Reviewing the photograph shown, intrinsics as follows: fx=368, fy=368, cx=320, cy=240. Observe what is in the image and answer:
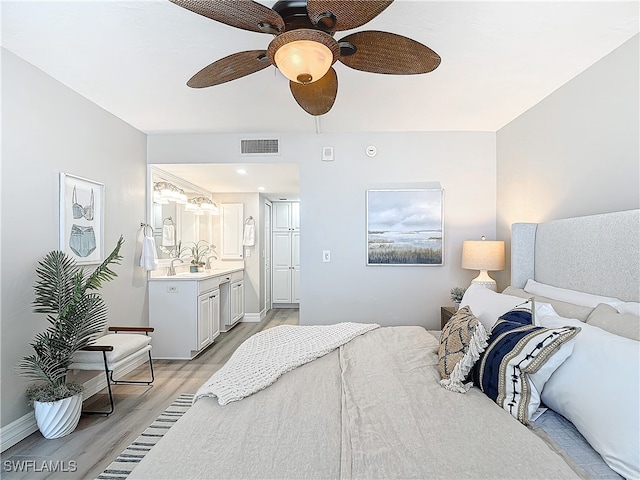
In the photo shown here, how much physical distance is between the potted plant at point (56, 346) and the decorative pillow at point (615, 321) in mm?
2955

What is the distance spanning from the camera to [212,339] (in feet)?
14.7

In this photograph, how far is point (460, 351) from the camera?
1675 millimetres

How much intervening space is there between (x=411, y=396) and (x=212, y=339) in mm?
3484

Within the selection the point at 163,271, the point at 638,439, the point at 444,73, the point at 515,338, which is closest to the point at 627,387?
the point at 638,439

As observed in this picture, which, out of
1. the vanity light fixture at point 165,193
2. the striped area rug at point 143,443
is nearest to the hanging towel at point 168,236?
the vanity light fixture at point 165,193

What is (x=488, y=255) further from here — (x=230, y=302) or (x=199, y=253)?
(x=199, y=253)

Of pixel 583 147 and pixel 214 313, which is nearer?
pixel 583 147

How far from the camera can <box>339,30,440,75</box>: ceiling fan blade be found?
58.9 inches

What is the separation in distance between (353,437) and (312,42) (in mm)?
1393

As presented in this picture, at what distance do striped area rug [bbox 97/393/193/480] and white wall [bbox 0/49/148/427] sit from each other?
0.81 m

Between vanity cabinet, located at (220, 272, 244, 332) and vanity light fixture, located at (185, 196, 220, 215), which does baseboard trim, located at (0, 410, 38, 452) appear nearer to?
vanity cabinet, located at (220, 272, 244, 332)

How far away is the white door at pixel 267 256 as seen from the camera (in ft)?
21.9

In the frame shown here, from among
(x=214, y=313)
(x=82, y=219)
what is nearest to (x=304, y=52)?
(x=82, y=219)

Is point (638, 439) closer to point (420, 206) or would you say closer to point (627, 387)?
point (627, 387)
